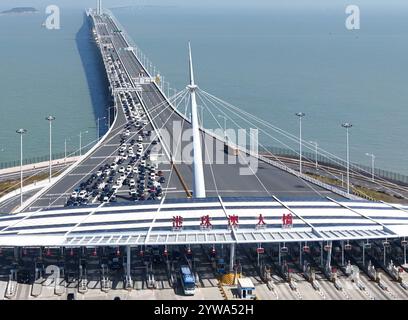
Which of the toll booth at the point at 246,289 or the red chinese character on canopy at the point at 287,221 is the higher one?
the red chinese character on canopy at the point at 287,221

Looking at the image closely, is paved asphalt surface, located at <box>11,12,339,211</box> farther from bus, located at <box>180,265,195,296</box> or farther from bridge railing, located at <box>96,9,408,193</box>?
bus, located at <box>180,265,195,296</box>

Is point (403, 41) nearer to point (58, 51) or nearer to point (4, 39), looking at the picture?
point (58, 51)

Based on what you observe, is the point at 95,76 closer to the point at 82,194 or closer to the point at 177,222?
the point at 82,194

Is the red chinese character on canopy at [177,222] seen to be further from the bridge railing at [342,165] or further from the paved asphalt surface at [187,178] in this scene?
the bridge railing at [342,165]

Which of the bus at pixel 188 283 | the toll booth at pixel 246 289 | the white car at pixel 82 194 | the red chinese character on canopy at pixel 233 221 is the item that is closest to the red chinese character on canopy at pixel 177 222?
the red chinese character on canopy at pixel 233 221

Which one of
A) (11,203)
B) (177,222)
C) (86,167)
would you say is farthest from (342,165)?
(177,222)

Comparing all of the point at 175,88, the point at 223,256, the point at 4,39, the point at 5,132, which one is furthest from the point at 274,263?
the point at 4,39
